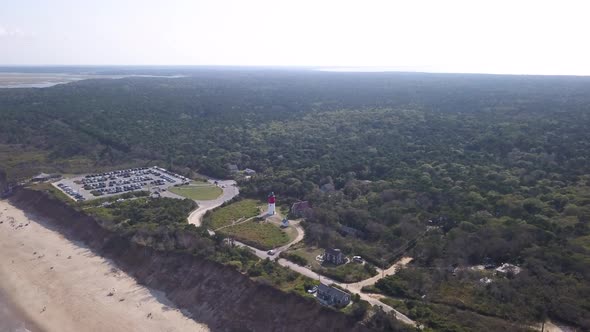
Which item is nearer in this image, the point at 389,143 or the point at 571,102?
the point at 389,143

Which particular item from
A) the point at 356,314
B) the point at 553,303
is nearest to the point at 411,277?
the point at 356,314

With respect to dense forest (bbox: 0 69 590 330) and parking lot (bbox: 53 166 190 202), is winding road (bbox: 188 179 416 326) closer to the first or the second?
dense forest (bbox: 0 69 590 330)

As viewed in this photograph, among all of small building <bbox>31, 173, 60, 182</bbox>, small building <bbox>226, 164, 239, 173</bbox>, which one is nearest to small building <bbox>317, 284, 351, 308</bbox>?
small building <bbox>226, 164, 239, 173</bbox>

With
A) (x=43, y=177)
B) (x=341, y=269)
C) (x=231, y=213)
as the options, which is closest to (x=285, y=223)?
(x=231, y=213)

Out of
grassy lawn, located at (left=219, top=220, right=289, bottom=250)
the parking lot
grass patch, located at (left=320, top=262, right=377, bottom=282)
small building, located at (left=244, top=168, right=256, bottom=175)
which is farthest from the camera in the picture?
small building, located at (left=244, top=168, right=256, bottom=175)

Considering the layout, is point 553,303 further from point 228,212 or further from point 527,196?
point 228,212
